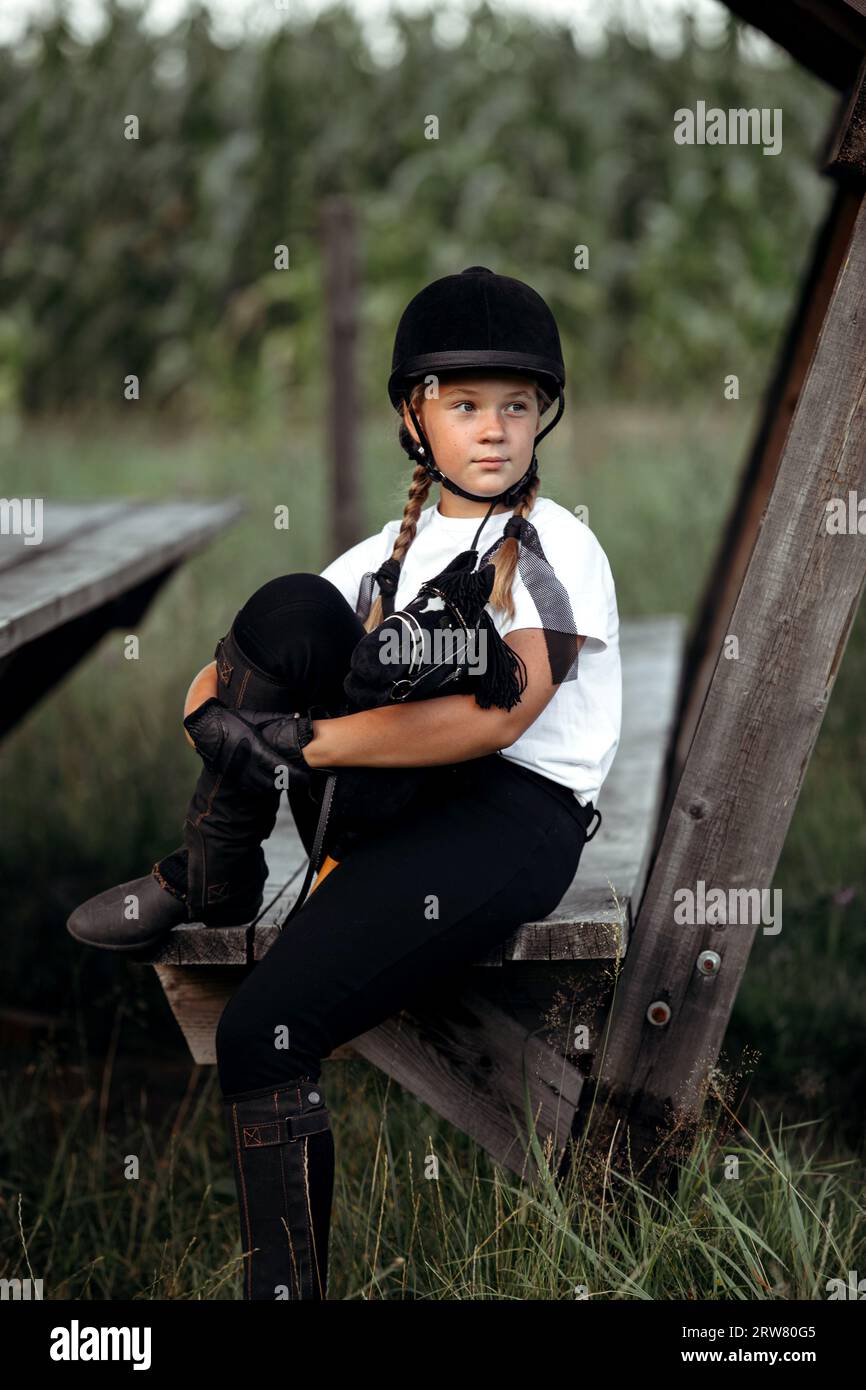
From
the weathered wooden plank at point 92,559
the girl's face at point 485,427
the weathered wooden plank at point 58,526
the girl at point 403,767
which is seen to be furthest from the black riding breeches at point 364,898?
the weathered wooden plank at point 58,526

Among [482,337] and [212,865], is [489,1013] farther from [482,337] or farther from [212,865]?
[482,337]

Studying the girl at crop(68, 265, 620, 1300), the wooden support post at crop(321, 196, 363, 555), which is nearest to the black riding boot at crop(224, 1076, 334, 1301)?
the girl at crop(68, 265, 620, 1300)

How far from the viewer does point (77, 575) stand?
10.9 feet

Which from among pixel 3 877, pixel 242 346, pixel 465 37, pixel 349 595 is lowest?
pixel 3 877

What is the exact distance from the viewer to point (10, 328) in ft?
A: 41.0

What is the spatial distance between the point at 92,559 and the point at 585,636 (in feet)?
5.37

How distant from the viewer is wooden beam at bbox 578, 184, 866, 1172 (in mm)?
2436

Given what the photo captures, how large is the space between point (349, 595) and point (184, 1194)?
126 cm

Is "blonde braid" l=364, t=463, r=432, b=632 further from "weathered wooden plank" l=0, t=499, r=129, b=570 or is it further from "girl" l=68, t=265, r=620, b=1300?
"weathered wooden plank" l=0, t=499, r=129, b=570

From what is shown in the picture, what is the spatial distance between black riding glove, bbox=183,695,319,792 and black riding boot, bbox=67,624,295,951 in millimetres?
27

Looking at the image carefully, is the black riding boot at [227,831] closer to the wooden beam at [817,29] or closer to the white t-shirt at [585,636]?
the white t-shirt at [585,636]
